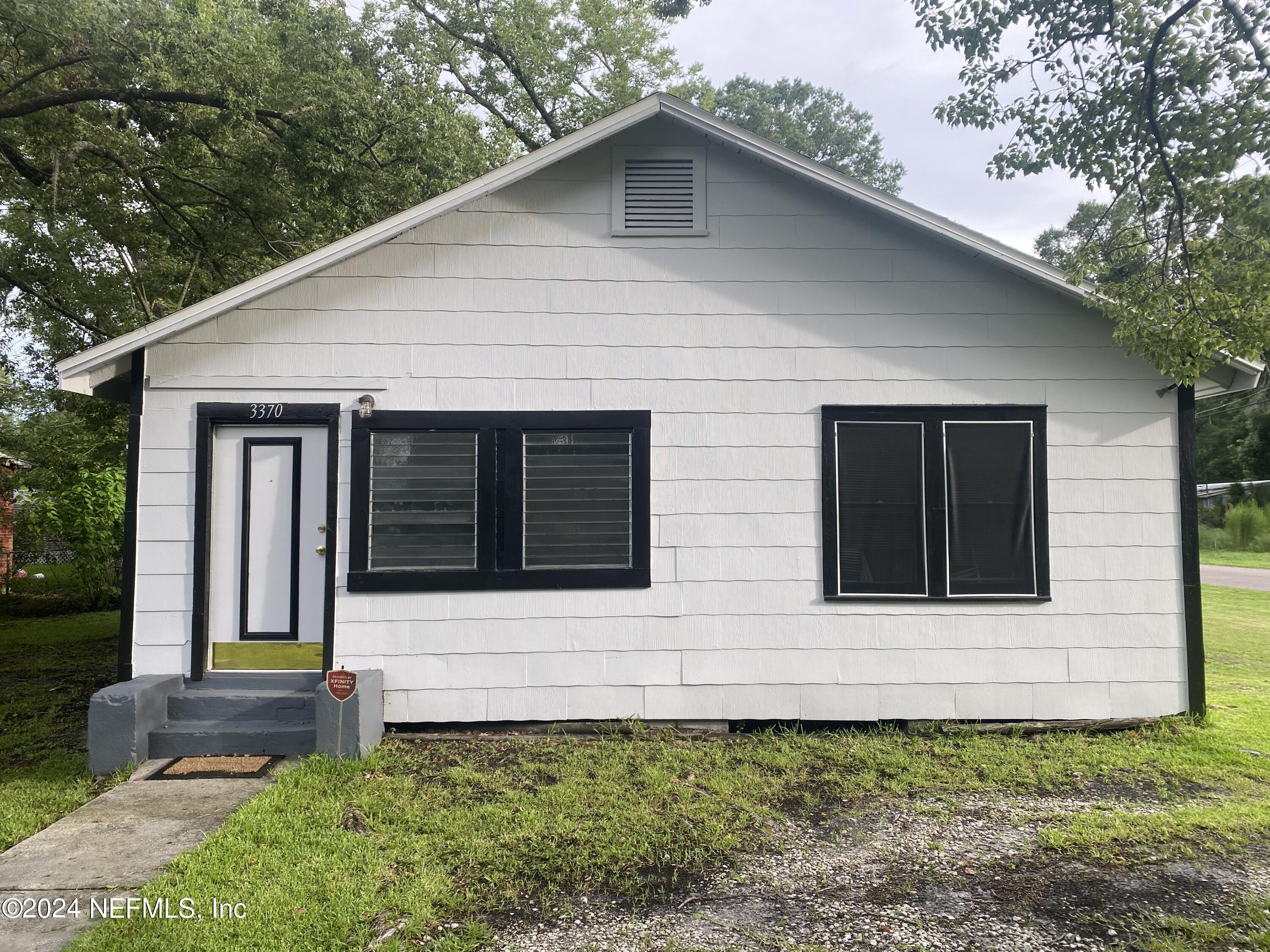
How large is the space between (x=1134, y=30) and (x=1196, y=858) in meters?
5.69

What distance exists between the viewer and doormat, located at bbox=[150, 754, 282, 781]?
4691 millimetres

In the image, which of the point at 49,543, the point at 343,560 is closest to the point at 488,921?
the point at 343,560

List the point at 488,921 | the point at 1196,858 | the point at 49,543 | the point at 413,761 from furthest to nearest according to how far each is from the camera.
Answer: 1. the point at 49,543
2. the point at 413,761
3. the point at 1196,858
4. the point at 488,921

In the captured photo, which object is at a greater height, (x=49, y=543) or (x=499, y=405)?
(x=499, y=405)

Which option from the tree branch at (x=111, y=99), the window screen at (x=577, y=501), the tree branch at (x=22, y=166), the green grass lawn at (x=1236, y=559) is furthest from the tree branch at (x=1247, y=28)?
the green grass lawn at (x=1236, y=559)

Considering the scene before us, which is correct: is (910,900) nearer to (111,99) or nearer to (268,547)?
(268,547)

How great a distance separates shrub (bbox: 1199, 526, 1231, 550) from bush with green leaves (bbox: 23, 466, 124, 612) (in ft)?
99.6

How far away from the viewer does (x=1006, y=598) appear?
551cm

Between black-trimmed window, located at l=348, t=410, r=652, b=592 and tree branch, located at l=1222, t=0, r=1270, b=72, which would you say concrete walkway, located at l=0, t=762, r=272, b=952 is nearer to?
black-trimmed window, located at l=348, t=410, r=652, b=592

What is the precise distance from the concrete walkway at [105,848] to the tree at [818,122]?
37.3 metres

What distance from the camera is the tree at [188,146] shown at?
9.59 metres

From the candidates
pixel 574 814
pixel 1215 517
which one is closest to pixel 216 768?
pixel 574 814

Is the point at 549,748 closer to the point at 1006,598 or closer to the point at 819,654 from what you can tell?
the point at 819,654

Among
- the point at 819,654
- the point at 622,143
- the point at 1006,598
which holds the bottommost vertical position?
the point at 819,654
